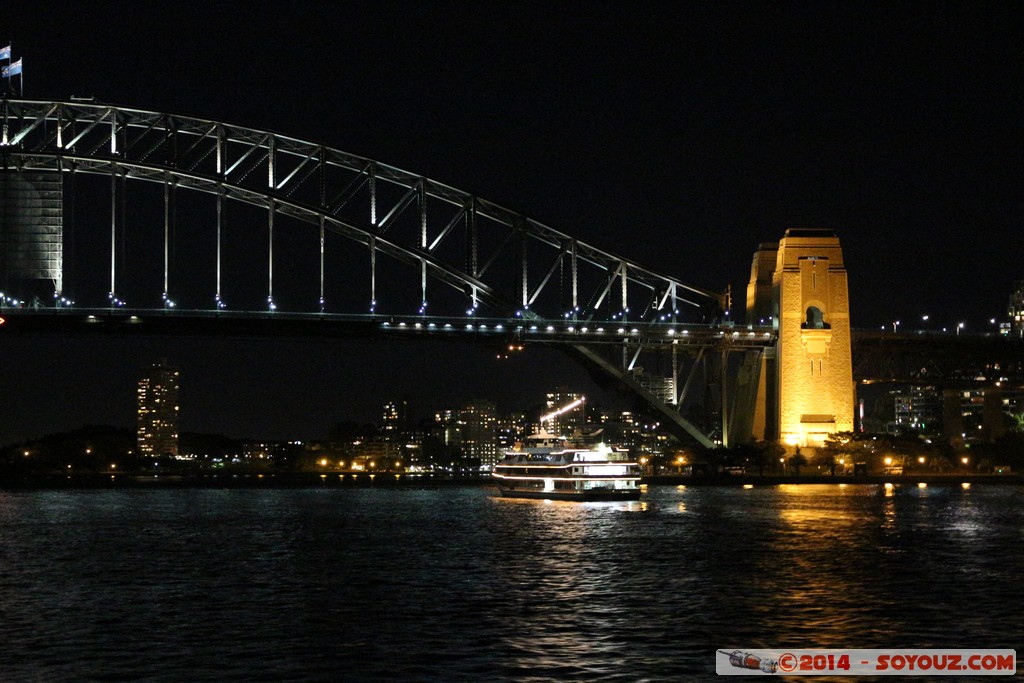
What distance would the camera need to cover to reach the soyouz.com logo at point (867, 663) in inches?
1061

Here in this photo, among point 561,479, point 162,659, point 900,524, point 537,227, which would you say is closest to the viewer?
point 162,659

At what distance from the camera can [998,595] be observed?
1572 inches

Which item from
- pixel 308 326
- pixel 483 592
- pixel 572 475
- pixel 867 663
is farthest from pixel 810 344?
pixel 867 663

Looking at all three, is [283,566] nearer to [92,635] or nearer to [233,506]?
[92,635]

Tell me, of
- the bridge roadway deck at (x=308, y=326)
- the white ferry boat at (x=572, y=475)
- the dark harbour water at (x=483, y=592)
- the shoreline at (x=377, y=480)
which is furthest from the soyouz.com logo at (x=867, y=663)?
the shoreline at (x=377, y=480)

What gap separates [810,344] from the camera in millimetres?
112938

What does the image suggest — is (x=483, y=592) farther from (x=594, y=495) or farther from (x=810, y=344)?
(x=810, y=344)

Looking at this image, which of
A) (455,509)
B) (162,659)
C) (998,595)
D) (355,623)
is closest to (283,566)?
(355,623)

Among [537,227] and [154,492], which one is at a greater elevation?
[537,227]

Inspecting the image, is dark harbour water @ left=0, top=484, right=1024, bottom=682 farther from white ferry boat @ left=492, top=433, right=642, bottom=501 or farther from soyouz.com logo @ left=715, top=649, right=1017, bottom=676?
white ferry boat @ left=492, top=433, right=642, bottom=501

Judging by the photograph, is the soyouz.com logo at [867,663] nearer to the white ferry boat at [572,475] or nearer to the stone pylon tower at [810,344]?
the white ferry boat at [572,475]

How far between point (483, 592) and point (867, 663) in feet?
47.6

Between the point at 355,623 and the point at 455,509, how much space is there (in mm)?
47446

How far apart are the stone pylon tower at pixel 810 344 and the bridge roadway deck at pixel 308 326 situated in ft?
26.3
